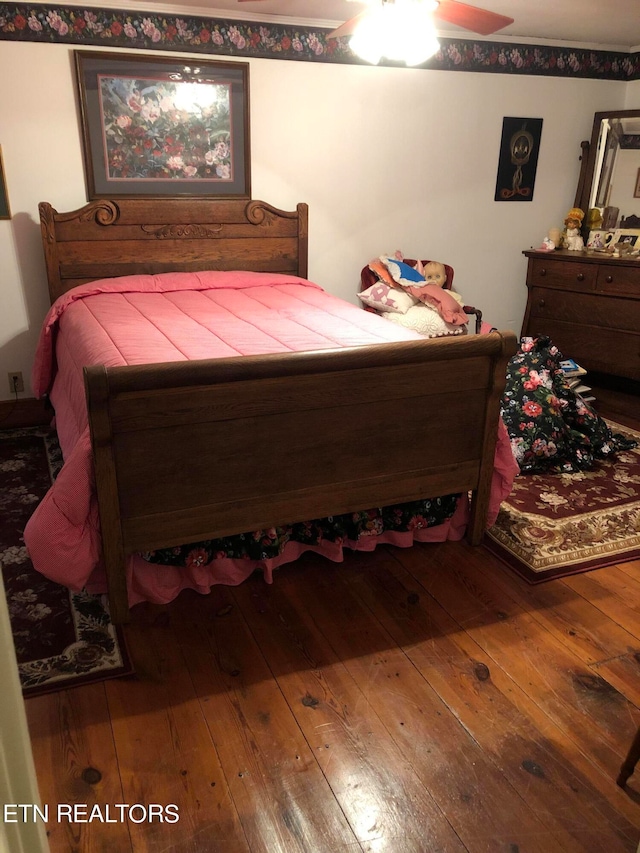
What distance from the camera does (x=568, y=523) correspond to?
267 centimetres

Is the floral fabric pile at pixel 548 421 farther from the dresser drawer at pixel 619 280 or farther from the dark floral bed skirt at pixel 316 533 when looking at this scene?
the dresser drawer at pixel 619 280

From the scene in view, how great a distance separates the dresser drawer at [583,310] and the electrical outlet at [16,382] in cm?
335

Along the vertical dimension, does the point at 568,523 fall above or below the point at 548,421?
below

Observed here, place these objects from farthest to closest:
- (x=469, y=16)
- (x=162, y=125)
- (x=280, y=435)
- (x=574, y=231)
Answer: (x=574, y=231)
(x=162, y=125)
(x=469, y=16)
(x=280, y=435)

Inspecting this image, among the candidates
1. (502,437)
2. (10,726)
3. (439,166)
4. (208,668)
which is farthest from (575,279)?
(10,726)

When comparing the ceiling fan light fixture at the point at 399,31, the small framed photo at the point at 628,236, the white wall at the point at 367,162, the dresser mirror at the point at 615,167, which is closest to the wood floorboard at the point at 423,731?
the ceiling fan light fixture at the point at 399,31

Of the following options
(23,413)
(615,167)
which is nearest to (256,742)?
(23,413)

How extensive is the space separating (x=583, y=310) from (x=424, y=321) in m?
1.17

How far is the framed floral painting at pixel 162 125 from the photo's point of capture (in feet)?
11.2

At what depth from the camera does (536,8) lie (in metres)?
3.51

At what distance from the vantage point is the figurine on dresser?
4.56 m

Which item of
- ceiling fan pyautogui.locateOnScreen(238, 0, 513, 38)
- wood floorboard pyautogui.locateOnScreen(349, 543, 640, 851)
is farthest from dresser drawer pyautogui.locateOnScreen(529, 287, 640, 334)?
wood floorboard pyautogui.locateOnScreen(349, 543, 640, 851)

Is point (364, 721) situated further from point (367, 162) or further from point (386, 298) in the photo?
point (367, 162)

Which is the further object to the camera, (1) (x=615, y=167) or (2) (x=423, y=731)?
(1) (x=615, y=167)
